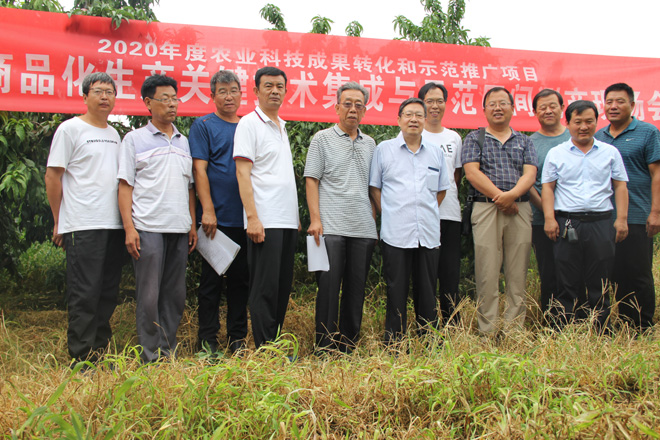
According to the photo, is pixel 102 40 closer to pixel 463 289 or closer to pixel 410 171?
pixel 410 171

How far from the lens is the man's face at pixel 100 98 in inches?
113

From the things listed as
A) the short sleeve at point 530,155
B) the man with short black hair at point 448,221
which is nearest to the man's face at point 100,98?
the man with short black hair at point 448,221

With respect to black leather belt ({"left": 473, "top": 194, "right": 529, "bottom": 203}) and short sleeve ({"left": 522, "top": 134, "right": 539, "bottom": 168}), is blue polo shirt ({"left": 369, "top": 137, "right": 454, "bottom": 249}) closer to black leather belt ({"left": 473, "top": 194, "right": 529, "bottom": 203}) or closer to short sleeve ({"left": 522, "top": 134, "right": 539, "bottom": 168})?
black leather belt ({"left": 473, "top": 194, "right": 529, "bottom": 203})

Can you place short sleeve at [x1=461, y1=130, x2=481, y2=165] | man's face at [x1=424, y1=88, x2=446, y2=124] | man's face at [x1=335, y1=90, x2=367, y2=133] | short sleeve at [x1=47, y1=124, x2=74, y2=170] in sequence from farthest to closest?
man's face at [x1=424, y1=88, x2=446, y2=124] < short sleeve at [x1=461, y1=130, x2=481, y2=165] < man's face at [x1=335, y1=90, x2=367, y2=133] < short sleeve at [x1=47, y1=124, x2=74, y2=170]

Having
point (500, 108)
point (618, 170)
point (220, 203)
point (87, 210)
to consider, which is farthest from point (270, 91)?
point (618, 170)

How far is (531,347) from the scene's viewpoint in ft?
8.98

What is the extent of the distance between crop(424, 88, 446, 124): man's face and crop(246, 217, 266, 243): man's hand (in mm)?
1463

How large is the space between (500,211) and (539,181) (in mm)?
505

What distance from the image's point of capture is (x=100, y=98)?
113 inches

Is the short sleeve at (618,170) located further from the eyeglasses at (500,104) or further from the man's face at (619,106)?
the eyeglasses at (500,104)

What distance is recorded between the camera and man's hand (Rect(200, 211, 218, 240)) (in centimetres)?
299

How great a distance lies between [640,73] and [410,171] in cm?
289

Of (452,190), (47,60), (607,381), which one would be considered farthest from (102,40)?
(607,381)

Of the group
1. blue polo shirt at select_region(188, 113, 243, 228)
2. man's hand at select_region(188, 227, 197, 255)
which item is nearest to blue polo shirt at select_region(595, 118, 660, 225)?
blue polo shirt at select_region(188, 113, 243, 228)
